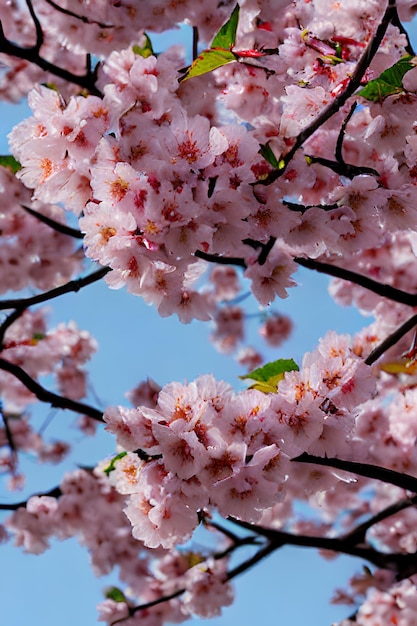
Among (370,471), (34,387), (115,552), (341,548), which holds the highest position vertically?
(115,552)

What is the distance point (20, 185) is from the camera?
440cm

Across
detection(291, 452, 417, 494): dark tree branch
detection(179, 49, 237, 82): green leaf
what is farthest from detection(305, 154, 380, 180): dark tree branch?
detection(291, 452, 417, 494): dark tree branch

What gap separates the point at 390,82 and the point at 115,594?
13.8ft

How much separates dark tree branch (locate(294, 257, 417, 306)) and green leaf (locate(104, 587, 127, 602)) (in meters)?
3.11

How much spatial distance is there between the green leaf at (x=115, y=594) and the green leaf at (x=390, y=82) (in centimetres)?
411

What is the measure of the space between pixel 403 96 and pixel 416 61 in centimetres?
12

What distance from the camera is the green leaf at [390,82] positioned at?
2.15 m

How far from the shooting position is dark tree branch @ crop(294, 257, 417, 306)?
3129 mm

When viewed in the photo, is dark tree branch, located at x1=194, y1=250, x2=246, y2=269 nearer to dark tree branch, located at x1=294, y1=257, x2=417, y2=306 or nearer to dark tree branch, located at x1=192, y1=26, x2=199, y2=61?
dark tree branch, located at x1=294, y1=257, x2=417, y2=306

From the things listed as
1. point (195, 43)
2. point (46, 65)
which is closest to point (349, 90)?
point (195, 43)

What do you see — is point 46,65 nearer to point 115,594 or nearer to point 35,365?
point 35,365

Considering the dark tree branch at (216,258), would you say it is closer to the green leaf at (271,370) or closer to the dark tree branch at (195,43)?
the green leaf at (271,370)

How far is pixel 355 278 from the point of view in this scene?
322 cm

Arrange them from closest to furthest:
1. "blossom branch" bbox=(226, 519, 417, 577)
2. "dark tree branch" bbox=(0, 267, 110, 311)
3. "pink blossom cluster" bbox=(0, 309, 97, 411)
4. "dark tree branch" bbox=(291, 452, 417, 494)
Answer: "dark tree branch" bbox=(291, 452, 417, 494), "dark tree branch" bbox=(0, 267, 110, 311), "blossom branch" bbox=(226, 519, 417, 577), "pink blossom cluster" bbox=(0, 309, 97, 411)
